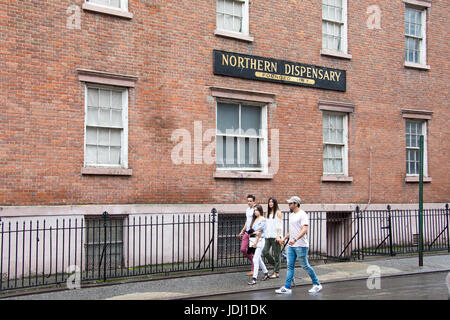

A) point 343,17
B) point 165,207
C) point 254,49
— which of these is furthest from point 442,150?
point 165,207

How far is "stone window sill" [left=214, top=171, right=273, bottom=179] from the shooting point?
14609 mm

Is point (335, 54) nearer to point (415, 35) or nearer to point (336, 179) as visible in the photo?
point (336, 179)

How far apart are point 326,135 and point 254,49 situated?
3.79 metres

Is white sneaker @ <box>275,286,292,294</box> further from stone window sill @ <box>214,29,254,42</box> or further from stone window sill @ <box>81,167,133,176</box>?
stone window sill @ <box>214,29,254,42</box>

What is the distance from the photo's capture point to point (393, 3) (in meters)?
18.3

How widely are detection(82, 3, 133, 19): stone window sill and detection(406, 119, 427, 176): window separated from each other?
10.8 metres

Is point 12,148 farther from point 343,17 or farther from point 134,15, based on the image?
point 343,17

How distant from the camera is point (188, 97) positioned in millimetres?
14203

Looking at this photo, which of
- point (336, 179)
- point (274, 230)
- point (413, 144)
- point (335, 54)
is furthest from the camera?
point (413, 144)

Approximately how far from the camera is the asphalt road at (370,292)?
9555 mm

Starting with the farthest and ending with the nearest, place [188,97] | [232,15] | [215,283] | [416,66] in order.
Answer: [416,66] → [232,15] → [188,97] → [215,283]

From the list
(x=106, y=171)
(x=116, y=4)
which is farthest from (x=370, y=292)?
(x=116, y=4)

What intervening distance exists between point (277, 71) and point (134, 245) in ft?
22.5

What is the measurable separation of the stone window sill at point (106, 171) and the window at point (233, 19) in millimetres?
4807
